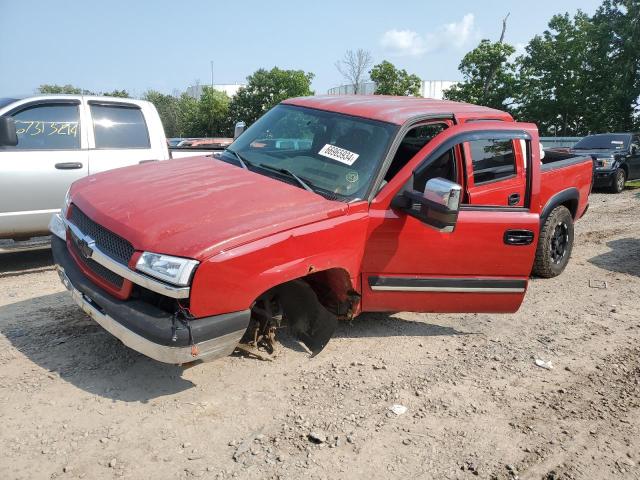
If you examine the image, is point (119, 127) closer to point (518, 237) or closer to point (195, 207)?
point (195, 207)

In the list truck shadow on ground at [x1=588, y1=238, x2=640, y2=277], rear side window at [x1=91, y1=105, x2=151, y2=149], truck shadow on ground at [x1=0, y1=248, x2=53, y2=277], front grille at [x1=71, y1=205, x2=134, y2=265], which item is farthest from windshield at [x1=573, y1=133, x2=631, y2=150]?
front grille at [x1=71, y1=205, x2=134, y2=265]

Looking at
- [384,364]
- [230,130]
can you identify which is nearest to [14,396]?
[384,364]

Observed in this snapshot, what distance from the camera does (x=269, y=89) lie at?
117ft

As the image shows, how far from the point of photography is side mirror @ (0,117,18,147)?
5250mm

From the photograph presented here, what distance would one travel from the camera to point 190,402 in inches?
128

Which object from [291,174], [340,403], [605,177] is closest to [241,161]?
[291,174]

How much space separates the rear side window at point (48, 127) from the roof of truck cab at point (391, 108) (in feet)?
8.74

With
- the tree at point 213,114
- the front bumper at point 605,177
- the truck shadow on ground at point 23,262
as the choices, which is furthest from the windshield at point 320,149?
the tree at point 213,114

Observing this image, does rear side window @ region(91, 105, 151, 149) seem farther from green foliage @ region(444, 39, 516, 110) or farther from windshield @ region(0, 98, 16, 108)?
green foliage @ region(444, 39, 516, 110)

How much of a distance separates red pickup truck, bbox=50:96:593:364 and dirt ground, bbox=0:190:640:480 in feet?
1.35

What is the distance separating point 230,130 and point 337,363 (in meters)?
37.6

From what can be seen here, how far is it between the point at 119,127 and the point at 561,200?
5.28 m

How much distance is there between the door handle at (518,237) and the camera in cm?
405

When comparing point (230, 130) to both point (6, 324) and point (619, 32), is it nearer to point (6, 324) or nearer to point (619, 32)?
point (619, 32)
